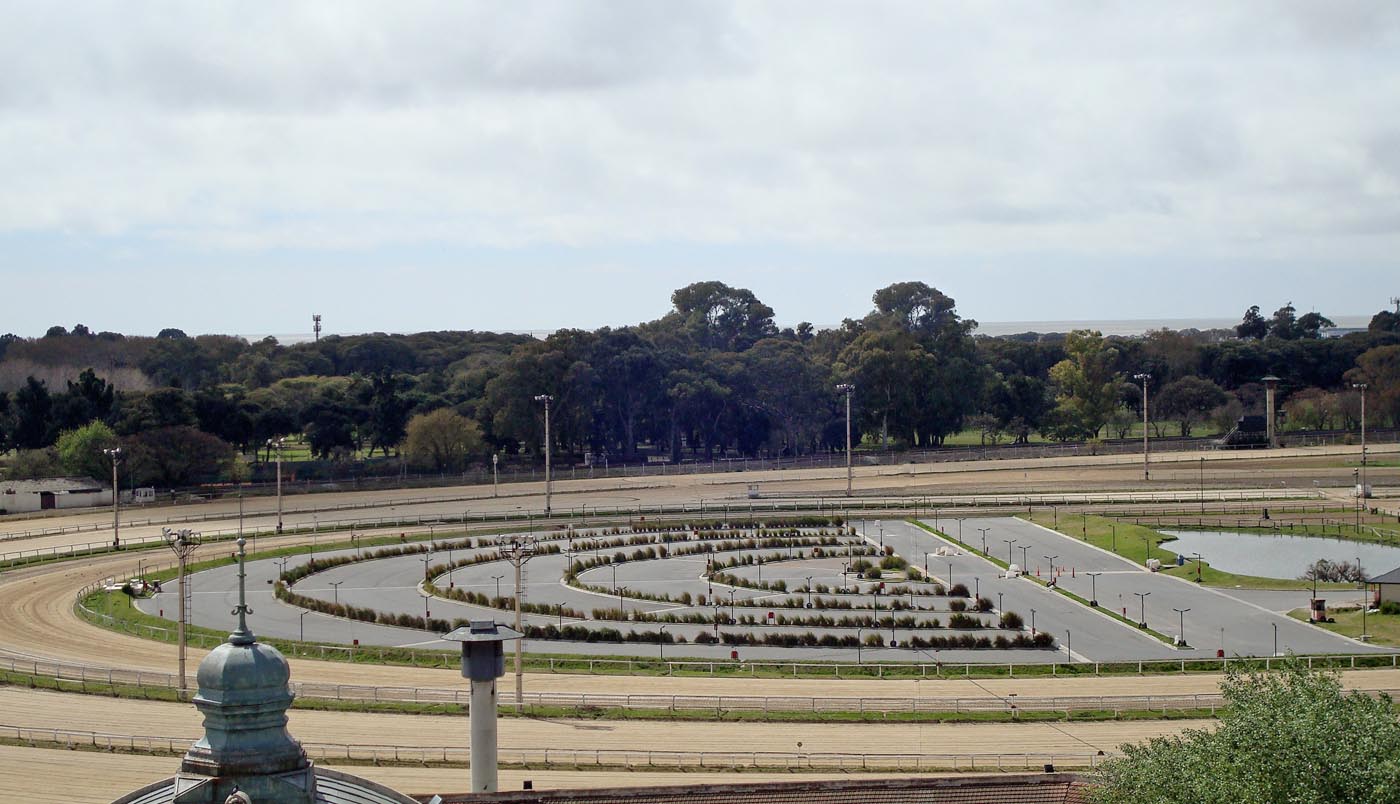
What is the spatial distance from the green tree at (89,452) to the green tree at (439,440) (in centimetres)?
1921

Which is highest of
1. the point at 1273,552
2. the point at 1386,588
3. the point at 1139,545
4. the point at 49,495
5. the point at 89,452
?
the point at 89,452

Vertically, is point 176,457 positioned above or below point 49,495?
above

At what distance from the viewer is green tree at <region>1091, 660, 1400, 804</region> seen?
59.3 ft

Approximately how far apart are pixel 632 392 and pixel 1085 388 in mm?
37198

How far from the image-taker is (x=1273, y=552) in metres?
63.8

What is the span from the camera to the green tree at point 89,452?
87.1 metres

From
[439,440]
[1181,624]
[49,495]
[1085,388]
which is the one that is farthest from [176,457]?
[1085,388]

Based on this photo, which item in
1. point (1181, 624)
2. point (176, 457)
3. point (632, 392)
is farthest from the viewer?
point (632, 392)

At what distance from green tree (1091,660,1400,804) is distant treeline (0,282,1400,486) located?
77221 mm

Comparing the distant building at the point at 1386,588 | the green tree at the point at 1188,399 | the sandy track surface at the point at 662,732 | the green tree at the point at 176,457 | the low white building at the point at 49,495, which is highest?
the green tree at the point at 1188,399

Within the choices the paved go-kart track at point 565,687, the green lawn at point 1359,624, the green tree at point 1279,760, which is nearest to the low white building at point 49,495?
the paved go-kart track at point 565,687

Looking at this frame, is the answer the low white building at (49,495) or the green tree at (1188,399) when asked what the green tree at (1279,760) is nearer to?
the low white building at (49,495)

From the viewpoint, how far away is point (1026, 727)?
32.5 metres

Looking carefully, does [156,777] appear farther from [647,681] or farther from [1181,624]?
[1181,624]
